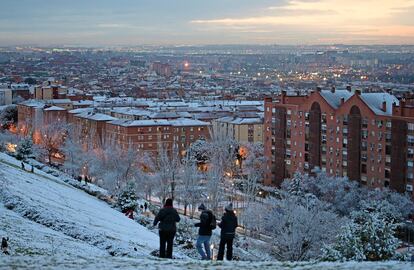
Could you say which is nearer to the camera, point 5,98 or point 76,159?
point 76,159

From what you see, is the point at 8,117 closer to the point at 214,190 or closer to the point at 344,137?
the point at 344,137

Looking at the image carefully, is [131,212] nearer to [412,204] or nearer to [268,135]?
[412,204]

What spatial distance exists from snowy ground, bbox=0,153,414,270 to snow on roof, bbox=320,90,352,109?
2348 cm

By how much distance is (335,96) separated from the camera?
1853 inches

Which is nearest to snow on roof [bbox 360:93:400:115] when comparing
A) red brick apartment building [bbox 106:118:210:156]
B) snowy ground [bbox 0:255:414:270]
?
red brick apartment building [bbox 106:118:210:156]

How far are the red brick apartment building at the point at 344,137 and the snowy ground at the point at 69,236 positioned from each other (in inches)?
819

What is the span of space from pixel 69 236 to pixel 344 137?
29.7 meters

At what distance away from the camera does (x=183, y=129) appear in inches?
2606

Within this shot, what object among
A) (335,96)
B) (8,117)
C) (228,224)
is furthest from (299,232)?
(8,117)

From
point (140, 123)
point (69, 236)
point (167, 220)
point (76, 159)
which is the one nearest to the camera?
point (167, 220)

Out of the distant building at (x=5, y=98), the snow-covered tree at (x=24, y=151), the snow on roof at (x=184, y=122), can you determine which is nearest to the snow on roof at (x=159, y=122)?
the snow on roof at (x=184, y=122)

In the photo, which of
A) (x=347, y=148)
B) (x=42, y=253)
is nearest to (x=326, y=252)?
(x=42, y=253)

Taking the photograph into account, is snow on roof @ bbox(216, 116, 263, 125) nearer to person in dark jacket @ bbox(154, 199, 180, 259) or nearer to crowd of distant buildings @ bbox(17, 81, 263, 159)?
crowd of distant buildings @ bbox(17, 81, 263, 159)

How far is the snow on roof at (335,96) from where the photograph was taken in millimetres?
46000
